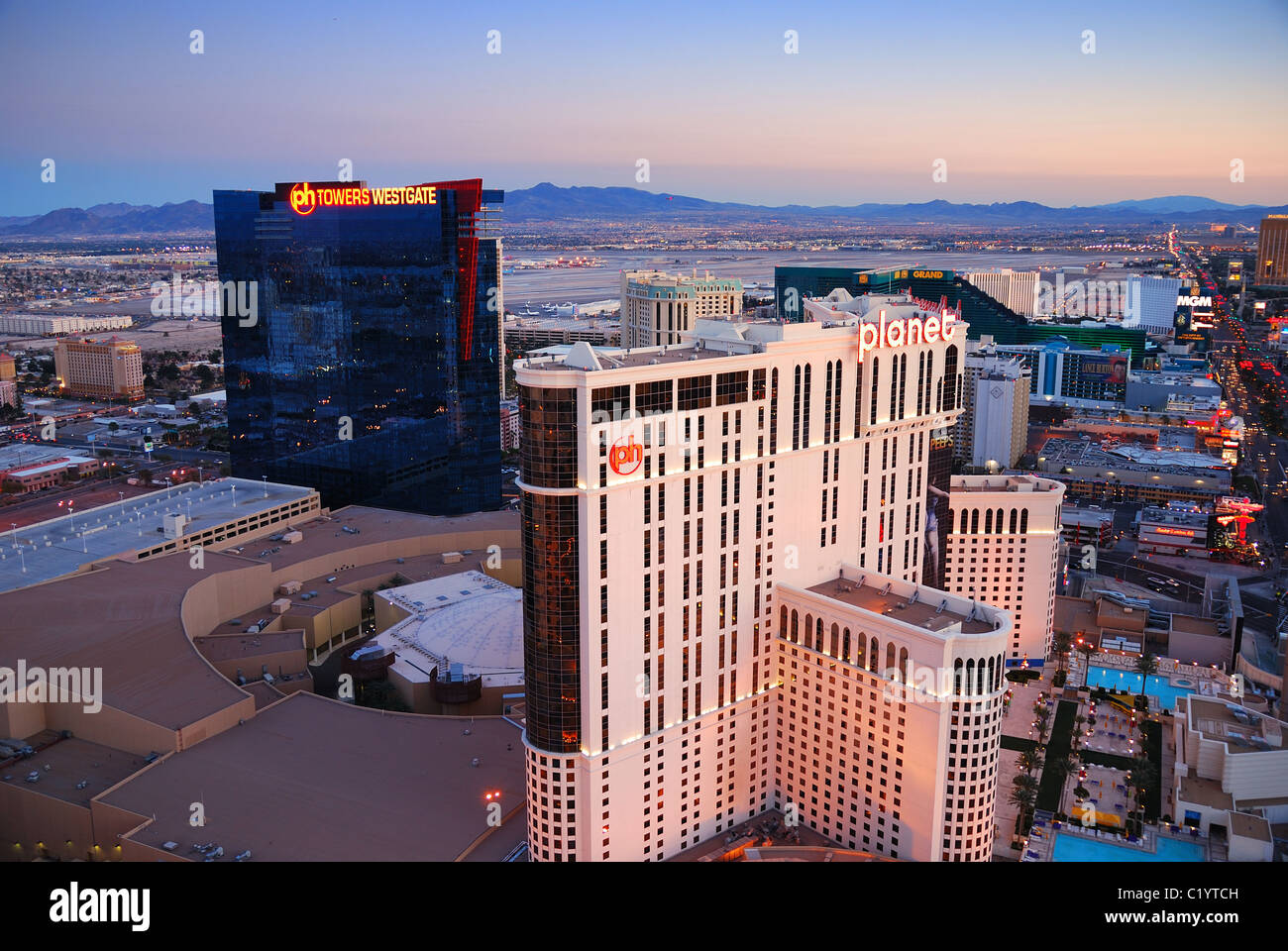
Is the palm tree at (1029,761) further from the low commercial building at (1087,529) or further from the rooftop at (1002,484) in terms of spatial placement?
the low commercial building at (1087,529)

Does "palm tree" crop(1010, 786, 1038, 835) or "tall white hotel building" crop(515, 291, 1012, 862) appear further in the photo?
"palm tree" crop(1010, 786, 1038, 835)

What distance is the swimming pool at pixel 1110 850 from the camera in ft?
65.5

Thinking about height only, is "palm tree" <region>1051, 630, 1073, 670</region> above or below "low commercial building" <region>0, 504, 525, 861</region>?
below

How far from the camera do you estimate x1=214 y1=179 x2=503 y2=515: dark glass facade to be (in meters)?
36.5

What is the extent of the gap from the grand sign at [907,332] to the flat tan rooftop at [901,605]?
4551 millimetres

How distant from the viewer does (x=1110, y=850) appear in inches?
803

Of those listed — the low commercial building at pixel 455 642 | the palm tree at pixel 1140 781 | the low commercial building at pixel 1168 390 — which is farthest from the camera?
the low commercial building at pixel 1168 390

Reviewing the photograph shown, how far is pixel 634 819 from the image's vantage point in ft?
55.7

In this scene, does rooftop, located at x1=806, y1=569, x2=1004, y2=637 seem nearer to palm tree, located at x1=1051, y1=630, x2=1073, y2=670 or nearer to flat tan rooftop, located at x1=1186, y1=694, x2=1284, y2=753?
flat tan rooftop, located at x1=1186, y1=694, x2=1284, y2=753

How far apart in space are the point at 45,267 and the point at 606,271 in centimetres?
10215

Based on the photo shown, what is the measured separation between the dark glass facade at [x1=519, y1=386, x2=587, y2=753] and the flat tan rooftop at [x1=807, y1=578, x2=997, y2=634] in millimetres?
5429

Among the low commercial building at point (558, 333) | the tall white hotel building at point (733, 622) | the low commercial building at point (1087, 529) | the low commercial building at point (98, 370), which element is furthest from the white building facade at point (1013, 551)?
the low commercial building at point (98, 370)

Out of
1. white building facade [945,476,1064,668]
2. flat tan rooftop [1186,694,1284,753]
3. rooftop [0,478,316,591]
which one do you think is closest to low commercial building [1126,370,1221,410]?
white building facade [945,476,1064,668]

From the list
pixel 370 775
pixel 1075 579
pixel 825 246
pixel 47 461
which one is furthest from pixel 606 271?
pixel 370 775
